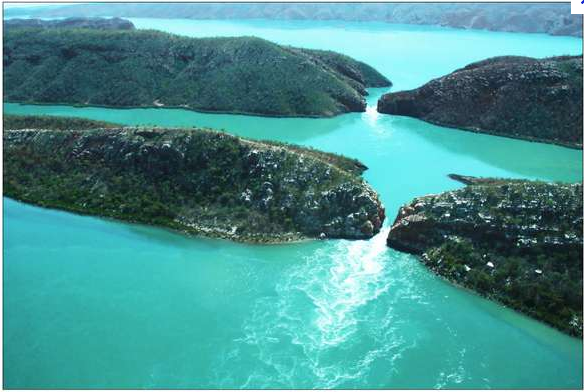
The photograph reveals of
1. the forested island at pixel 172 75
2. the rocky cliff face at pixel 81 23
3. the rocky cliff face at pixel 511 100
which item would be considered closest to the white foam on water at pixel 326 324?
the rocky cliff face at pixel 511 100

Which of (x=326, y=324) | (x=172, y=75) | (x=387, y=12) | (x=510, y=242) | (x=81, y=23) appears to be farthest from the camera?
(x=387, y=12)

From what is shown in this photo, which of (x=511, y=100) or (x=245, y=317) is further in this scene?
(x=511, y=100)

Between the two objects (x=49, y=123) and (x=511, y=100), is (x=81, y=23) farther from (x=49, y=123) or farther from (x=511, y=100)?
(x=511, y=100)

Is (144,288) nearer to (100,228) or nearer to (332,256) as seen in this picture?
(100,228)

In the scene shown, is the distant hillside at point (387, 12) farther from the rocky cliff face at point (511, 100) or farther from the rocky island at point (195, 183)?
the rocky island at point (195, 183)

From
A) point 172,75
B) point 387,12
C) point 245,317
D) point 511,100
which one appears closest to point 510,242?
point 245,317

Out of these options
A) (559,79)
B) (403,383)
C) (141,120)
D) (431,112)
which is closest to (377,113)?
(431,112)
